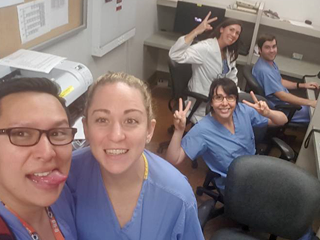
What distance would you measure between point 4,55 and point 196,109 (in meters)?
1.47

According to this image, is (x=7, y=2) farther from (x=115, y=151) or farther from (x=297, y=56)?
(x=297, y=56)

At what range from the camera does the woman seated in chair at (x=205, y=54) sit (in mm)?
2459

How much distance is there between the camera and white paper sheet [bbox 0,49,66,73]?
4.09ft

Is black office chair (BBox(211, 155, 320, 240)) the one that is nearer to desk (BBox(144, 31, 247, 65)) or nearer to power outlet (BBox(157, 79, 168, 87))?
desk (BBox(144, 31, 247, 65))

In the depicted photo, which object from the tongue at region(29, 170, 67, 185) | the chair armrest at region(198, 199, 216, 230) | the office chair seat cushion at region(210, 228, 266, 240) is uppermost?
the tongue at region(29, 170, 67, 185)

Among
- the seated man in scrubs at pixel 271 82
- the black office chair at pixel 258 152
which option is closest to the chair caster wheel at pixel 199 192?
the black office chair at pixel 258 152

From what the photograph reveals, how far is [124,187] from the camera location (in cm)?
98

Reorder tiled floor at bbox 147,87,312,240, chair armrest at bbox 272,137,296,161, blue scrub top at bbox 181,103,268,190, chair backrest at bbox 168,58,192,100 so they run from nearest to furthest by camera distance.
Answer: blue scrub top at bbox 181,103,268,190 → chair armrest at bbox 272,137,296,161 → tiled floor at bbox 147,87,312,240 → chair backrest at bbox 168,58,192,100

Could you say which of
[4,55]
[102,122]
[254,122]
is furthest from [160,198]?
[254,122]

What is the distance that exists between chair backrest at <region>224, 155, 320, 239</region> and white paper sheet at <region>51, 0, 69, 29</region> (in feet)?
4.09

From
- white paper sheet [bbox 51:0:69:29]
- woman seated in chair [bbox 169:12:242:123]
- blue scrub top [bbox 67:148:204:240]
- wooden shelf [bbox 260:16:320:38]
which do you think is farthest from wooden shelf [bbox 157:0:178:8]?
blue scrub top [bbox 67:148:204:240]

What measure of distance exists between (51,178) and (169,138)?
2.42 m

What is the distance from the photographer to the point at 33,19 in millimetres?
1578

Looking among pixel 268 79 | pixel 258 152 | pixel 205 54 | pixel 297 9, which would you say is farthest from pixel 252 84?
pixel 297 9
